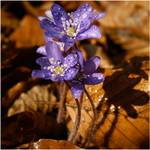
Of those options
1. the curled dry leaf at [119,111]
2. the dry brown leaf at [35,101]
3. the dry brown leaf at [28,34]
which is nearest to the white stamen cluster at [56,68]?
the curled dry leaf at [119,111]

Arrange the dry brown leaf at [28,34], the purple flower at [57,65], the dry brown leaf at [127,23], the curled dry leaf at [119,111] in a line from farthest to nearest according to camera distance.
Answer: the dry brown leaf at [127,23] → the dry brown leaf at [28,34] → the curled dry leaf at [119,111] → the purple flower at [57,65]

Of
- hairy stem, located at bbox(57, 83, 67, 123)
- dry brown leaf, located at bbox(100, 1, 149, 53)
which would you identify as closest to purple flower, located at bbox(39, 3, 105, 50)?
hairy stem, located at bbox(57, 83, 67, 123)

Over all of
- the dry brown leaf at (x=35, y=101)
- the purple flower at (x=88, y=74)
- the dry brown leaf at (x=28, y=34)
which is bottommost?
the dry brown leaf at (x=35, y=101)

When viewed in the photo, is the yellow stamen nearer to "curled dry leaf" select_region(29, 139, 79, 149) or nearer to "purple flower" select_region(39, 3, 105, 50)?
"purple flower" select_region(39, 3, 105, 50)

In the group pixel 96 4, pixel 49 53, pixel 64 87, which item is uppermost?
pixel 96 4

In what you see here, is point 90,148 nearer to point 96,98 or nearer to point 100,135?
point 100,135

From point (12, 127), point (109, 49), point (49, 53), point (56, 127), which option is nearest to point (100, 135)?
point (56, 127)

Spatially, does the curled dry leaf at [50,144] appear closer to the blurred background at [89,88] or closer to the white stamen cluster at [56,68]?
the blurred background at [89,88]
